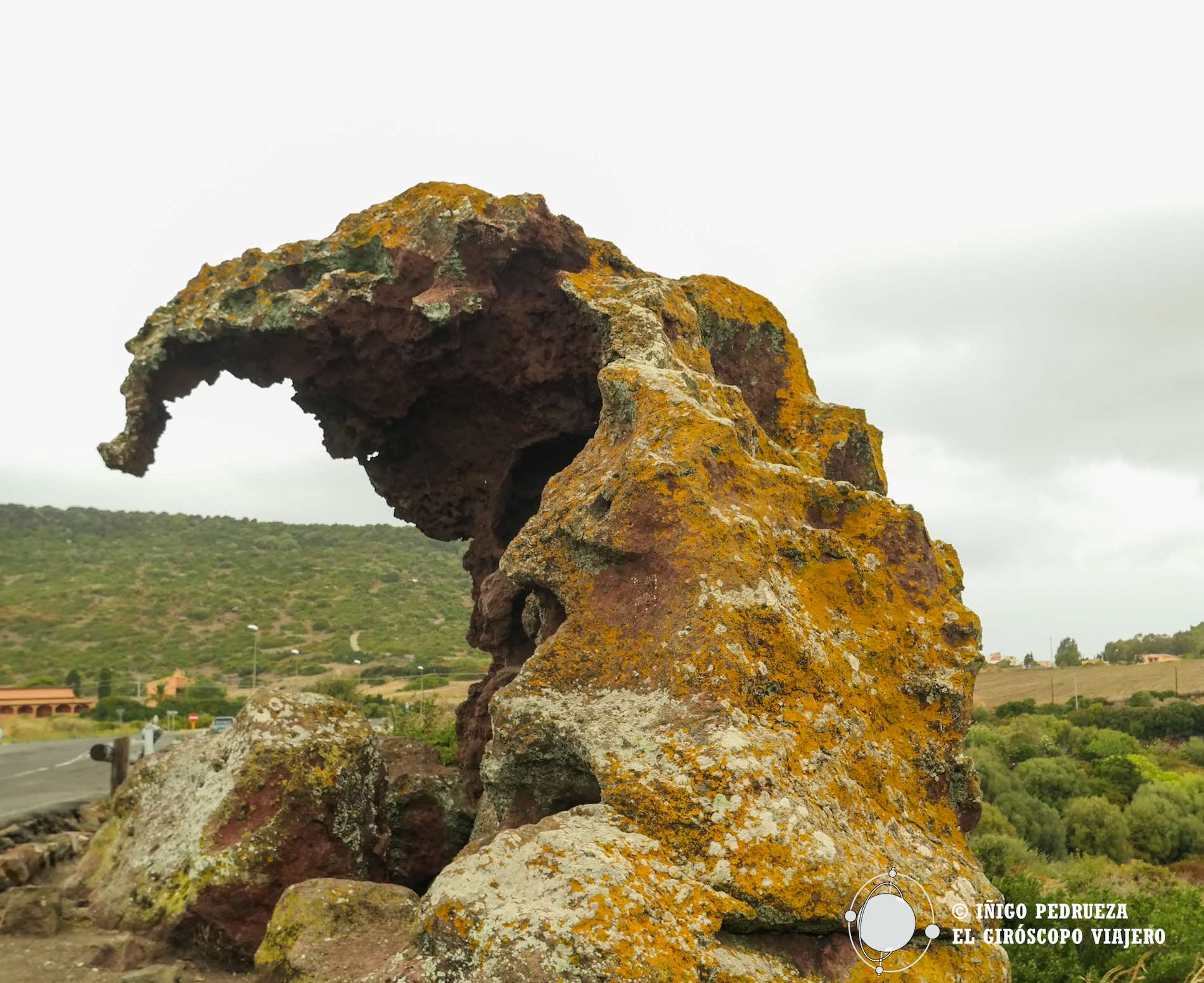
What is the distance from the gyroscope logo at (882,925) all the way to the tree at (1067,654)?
380 feet

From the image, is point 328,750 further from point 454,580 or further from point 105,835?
point 454,580

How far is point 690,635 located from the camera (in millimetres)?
4270

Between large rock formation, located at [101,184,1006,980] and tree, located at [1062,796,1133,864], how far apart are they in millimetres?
17027

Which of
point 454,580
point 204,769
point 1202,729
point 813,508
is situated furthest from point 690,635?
point 454,580

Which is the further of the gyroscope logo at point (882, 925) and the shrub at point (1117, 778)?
the shrub at point (1117, 778)

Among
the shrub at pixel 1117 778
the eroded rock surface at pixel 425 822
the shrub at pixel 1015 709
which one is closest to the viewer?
the eroded rock surface at pixel 425 822

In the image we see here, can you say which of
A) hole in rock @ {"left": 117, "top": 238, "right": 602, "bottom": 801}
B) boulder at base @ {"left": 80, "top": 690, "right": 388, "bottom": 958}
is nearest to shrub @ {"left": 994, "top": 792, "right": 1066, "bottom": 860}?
hole in rock @ {"left": 117, "top": 238, "right": 602, "bottom": 801}

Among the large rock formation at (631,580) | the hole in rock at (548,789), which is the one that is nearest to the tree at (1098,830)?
the large rock formation at (631,580)

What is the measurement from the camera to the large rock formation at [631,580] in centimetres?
337

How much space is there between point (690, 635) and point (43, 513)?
92189mm

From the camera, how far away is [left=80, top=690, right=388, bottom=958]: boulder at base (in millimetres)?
5340

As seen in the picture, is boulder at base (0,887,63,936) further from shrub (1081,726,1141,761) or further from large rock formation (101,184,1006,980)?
shrub (1081,726,1141,761)

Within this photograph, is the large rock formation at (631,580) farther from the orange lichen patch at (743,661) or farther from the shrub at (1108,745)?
the shrub at (1108,745)

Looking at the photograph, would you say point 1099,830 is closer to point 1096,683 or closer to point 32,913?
point 32,913
